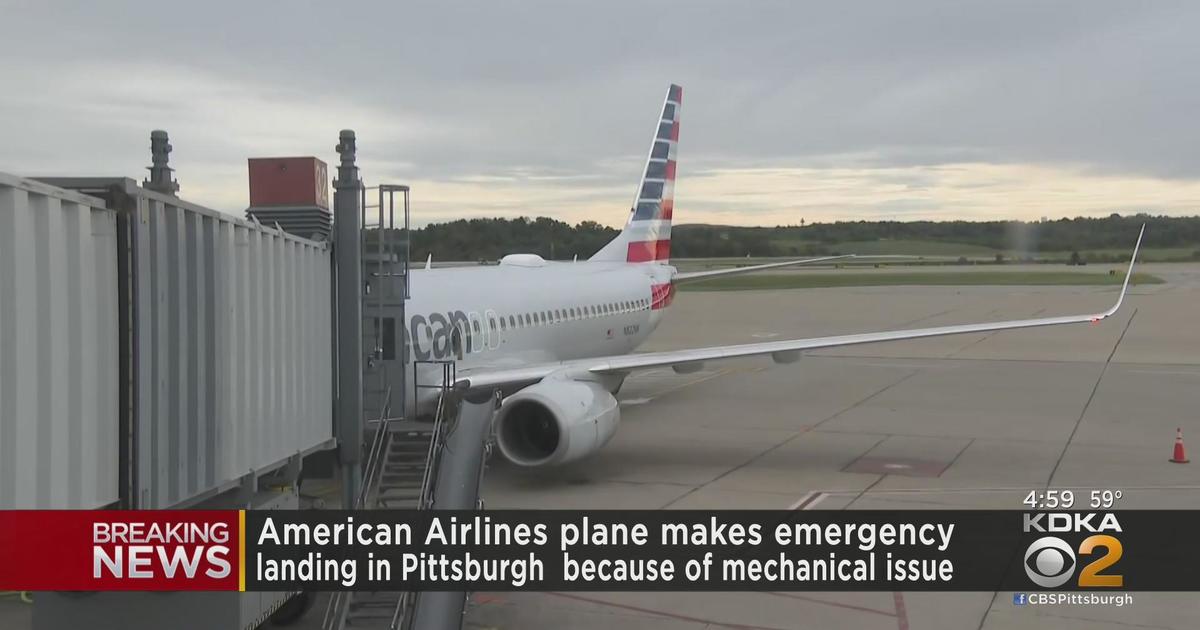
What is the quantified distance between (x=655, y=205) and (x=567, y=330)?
8030 mm

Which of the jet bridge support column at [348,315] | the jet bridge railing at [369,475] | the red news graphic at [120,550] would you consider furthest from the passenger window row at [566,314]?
the red news graphic at [120,550]

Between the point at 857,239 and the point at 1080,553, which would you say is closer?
the point at 1080,553

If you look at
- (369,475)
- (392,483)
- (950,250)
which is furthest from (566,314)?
(950,250)

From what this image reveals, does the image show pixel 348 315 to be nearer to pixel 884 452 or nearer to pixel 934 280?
pixel 884 452

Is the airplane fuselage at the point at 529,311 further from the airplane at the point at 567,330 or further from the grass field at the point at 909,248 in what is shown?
the grass field at the point at 909,248

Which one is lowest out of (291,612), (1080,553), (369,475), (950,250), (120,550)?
(291,612)

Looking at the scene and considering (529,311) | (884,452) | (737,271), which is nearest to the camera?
(884,452)

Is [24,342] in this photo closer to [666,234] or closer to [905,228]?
[666,234]

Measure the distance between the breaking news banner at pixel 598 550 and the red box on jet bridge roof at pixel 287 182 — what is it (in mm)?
2890

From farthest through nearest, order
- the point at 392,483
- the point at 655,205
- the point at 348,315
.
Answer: the point at 655,205, the point at 348,315, the point at 392,483

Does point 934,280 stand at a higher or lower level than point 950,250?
lower

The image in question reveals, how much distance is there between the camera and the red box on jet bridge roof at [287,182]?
402 inches

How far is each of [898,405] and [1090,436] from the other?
497cm

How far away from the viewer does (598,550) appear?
10578 millimetres
